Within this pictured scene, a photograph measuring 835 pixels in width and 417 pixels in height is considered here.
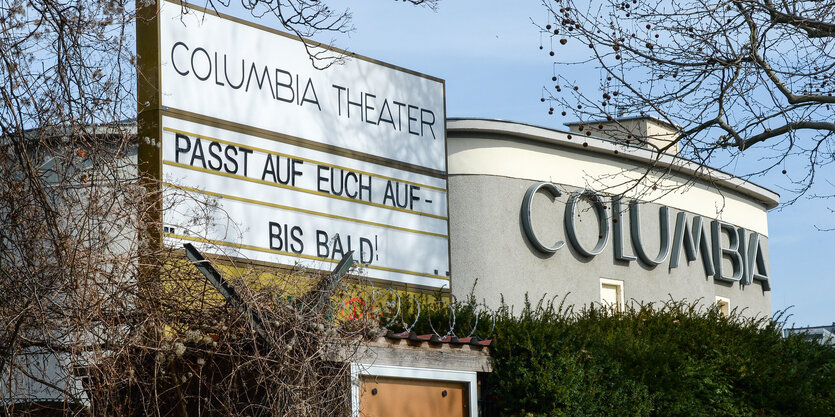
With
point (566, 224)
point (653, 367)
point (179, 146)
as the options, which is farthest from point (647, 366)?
point (179, 146)

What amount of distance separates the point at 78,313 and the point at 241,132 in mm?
3344

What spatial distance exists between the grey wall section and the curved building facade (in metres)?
0.02

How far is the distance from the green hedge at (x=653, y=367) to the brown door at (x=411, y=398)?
745 millimetres

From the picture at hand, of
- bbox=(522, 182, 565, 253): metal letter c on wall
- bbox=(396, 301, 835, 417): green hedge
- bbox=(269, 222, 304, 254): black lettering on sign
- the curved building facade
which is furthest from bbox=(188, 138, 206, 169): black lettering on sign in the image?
bbox=(522, 182, 565, 253): metal letter c on wall

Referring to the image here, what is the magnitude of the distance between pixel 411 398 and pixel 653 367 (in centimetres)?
371

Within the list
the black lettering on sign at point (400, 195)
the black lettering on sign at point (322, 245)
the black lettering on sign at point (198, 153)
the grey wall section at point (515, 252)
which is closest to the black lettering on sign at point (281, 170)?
the black lettering on sign at point (322, 245)

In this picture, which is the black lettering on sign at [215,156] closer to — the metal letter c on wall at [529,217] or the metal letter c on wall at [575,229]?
the metal letter c on wall at [529,217]

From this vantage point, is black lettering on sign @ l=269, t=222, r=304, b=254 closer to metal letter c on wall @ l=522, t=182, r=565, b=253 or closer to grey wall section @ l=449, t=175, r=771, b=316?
grey wall section @ l=449, t=175, r=771, b=316

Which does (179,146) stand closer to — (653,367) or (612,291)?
(653,367)

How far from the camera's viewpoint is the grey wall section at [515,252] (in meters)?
17.0

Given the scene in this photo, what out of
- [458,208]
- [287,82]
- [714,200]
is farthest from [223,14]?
[714,200]

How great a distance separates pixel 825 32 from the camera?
11.5m

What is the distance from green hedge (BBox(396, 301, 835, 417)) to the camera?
11.4 metres

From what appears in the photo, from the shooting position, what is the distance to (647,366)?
12680 mm
